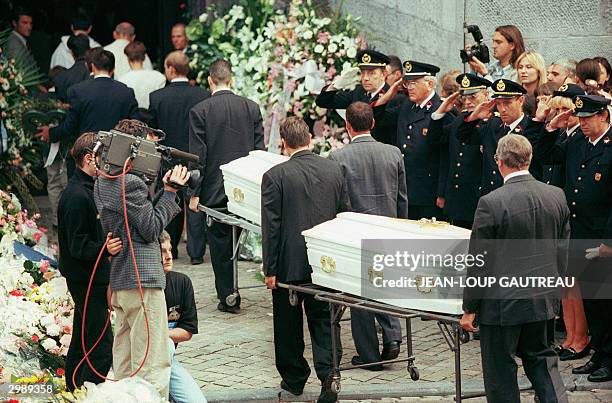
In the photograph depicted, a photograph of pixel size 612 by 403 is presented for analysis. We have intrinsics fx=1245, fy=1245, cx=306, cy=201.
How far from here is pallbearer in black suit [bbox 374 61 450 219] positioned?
10664mm

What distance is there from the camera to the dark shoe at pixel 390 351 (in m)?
9.39

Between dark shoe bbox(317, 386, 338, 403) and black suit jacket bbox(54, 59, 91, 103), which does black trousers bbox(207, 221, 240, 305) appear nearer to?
dark shoe bbox(317, 386, 338, 403)

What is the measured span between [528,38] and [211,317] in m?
4.06

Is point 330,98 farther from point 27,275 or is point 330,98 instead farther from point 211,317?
point 27,275

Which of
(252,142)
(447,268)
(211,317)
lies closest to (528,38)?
(252,142)

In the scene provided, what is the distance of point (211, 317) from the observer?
1075 centimetres

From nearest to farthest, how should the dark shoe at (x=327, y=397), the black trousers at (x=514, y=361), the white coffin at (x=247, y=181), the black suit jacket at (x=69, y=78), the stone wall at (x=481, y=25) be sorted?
1. the black trousers at (x=514, y=361)
2. the dark shoe at (x=327, y=397)
3. the white coffin at (x=247, y=181)
4. the stone wall at (x=481, y=25)
5. the black suit jacket at (x=69, y=78)

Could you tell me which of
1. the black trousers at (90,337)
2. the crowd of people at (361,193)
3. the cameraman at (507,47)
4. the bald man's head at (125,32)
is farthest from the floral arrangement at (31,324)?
the bald man's head at (125,32)

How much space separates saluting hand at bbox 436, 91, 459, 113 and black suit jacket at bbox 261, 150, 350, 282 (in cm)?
193

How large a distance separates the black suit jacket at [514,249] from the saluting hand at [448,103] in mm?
2757

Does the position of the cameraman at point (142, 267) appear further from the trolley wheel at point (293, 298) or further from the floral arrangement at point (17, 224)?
the floral arrangement at point (17, 224)

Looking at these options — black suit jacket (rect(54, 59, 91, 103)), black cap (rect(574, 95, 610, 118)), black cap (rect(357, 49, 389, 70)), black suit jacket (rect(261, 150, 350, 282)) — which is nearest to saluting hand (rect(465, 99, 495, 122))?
black cap (rect(574, 95, 610, 118))

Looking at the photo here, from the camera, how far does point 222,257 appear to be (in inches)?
432

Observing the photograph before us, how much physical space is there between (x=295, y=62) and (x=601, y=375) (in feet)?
16.4
